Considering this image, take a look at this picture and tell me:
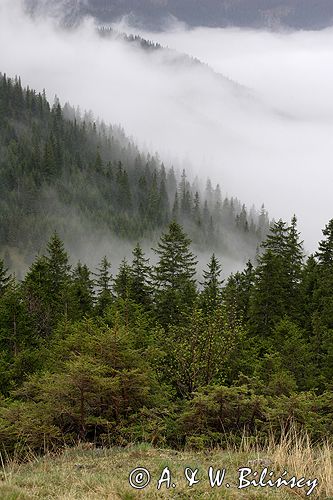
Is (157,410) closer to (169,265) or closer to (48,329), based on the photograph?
(169,265)

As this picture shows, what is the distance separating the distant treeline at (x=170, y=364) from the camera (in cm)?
1223

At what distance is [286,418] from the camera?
11.7 metres

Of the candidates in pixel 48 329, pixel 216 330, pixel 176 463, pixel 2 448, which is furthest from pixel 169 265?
pixel 176 463

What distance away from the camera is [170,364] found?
811 inches

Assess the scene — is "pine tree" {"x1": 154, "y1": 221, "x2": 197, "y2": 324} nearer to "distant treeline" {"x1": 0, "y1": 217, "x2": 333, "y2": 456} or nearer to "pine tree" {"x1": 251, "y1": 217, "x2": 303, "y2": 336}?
"distant treeline" {"x1": 0, "y1": 217, "x2": 333, "y2": 456}

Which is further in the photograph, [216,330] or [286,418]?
[216,330]

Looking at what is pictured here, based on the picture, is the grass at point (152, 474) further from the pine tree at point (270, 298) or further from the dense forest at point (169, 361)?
the pine tree at point (270, 298)

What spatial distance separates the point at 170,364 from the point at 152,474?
41.7 ft

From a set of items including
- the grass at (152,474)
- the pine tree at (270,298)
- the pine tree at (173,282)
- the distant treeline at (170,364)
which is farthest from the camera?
the pine tree at (173,282)

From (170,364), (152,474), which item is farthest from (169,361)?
(152,474)

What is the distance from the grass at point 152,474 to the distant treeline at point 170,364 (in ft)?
6.24

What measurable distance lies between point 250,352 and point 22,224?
17872 cm

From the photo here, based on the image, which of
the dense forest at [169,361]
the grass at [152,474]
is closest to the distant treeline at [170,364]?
the dense forest at [169,361]

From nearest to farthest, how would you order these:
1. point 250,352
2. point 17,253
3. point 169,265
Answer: point 250,352 < point 169,265 < point 17,253
